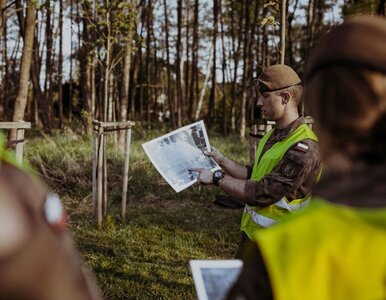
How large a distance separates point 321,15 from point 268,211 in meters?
19.9

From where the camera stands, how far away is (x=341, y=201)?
979mm

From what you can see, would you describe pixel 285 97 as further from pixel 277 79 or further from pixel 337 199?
pixel 337 199

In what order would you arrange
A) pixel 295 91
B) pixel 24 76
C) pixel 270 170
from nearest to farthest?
pixel 270 170 < pixel 295 91 < pixel 24 76

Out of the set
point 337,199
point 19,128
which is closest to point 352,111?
point 337,199

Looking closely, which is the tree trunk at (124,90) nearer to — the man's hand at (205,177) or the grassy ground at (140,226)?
the grassy ground at (140,226)

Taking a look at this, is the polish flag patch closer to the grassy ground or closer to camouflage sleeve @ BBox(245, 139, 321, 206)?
camouflage sleeve @ BBox(245, 139, 321, 206)

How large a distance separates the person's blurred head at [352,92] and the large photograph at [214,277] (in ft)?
1.63

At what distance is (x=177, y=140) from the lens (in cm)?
374

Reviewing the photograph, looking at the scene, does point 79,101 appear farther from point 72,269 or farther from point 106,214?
point 72,269

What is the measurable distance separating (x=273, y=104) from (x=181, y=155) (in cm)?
86

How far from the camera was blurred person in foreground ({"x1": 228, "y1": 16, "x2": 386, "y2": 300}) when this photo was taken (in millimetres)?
Answer: 898

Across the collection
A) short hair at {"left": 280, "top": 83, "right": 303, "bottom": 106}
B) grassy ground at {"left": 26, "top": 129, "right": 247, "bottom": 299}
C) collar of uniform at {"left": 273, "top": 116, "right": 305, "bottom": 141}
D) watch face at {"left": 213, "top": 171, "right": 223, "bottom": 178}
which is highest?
short hair at {"left": 280, "top": 83, "right": 303, "bottom": 106}

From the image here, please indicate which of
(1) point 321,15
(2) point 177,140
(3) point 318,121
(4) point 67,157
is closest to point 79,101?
(1) point 321,15

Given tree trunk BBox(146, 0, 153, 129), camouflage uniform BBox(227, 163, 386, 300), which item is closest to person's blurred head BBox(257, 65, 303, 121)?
camouflage uniform BBox(227, 163, 386, 300)
